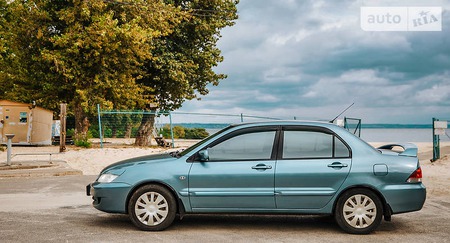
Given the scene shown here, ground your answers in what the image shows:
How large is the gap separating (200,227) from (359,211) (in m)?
2.28

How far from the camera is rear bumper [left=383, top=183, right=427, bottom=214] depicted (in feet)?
23.8

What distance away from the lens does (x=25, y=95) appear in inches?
1289

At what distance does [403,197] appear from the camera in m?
7.28

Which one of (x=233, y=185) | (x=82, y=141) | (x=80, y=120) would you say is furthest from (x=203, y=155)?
(x=80, y=120)

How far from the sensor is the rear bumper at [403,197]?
7254 mm

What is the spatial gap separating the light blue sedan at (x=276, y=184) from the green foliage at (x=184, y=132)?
21328mm

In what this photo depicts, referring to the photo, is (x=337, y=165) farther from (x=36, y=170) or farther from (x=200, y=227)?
(x=36, y=170)

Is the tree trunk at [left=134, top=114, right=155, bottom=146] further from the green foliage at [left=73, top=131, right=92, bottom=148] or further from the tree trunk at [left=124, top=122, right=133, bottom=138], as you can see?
the green foliage at [left=73, top=131, right=92, bottom=148]

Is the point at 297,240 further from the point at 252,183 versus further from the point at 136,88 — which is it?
the point at 136,88

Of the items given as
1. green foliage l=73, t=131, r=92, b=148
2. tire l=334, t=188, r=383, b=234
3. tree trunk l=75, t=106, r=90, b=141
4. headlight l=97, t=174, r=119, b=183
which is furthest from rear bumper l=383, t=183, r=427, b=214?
tree trunk l=75, t=106, r=90, b=141

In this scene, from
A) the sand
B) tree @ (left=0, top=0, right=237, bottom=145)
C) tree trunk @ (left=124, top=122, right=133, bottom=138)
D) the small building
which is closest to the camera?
the sand

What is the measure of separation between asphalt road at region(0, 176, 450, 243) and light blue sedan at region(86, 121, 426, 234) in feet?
0.99

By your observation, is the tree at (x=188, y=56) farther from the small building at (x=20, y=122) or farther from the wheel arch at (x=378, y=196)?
the wheel arch at (x=378, y=196)

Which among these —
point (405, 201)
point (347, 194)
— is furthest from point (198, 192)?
point (405, 201)
